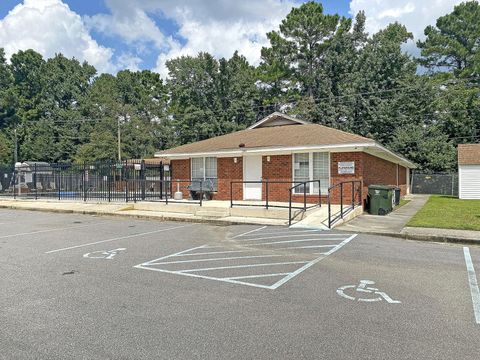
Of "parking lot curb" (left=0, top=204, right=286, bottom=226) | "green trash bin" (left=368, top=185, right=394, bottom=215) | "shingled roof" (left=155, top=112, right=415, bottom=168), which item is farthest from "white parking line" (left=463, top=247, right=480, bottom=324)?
"shingled roof" (left=155, top=112, right=415, bottom=168)

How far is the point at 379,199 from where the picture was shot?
49.0ft

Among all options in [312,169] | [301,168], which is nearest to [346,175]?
[312,169]

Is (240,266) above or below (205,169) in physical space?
below

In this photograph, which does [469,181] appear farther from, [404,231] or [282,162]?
[404,231]

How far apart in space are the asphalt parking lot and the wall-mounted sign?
622 cm

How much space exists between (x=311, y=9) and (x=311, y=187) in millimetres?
37718

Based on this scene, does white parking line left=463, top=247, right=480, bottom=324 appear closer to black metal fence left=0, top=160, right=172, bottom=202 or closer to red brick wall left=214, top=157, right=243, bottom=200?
red brick wall left=214, top=157, right=243, bottom=200

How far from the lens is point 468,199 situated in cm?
2461

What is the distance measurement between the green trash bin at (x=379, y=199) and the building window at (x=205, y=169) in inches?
280

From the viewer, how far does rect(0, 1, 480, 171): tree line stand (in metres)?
40.5

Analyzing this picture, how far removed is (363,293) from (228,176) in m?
13.1

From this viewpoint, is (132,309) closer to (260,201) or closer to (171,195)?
(260,201)

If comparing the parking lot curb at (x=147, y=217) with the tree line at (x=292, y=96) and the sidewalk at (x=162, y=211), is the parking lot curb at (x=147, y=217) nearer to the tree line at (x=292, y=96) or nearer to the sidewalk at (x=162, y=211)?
the sidewalk at (x=162, y=211)

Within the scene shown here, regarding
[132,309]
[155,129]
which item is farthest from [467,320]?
[155,129]
